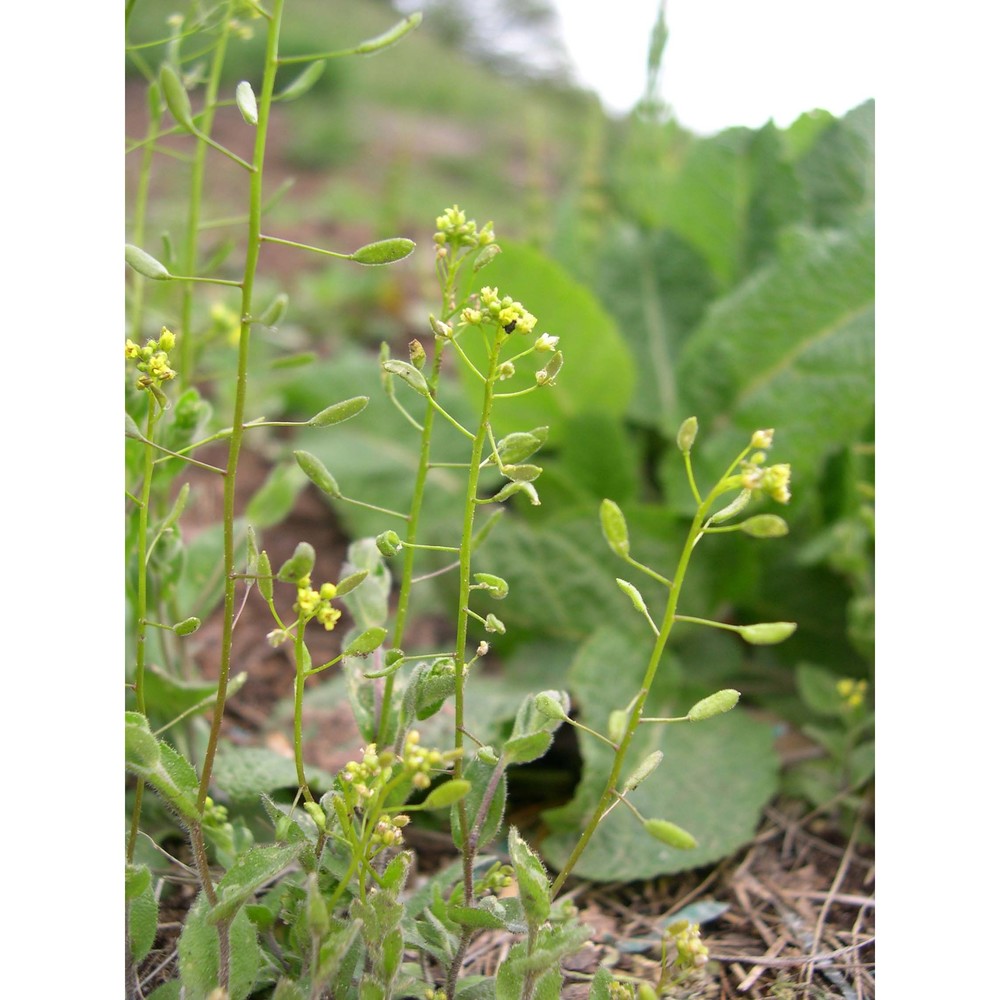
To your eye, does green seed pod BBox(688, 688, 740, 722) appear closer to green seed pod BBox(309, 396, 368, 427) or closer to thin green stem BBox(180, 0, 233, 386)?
green seed pod BBox(309, 396, 368, 427)

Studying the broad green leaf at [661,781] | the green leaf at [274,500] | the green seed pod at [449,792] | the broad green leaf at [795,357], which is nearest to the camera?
the green seed pod at [449,792]

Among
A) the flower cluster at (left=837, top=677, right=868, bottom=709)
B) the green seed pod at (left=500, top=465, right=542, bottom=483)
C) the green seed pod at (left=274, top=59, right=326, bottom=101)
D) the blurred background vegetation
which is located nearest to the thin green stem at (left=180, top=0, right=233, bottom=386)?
the blurred background vegetation

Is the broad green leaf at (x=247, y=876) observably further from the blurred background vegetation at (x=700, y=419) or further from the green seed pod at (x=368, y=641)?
the blurred background vegetation at (x=700, y=419)

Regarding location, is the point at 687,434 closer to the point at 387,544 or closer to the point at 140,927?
the point at 387,544

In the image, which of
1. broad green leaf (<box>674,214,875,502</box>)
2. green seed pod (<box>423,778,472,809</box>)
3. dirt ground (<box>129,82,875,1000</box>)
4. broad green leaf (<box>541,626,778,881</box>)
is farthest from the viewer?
broad green leaf (<box>674,214,875,502</box>)

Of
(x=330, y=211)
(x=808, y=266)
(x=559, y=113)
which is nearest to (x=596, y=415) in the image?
(x=808, y=266)

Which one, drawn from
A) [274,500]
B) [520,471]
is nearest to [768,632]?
[520,471]

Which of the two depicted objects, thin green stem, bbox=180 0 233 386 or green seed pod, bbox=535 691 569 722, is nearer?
green seed pod, bbox=535 691 569 722

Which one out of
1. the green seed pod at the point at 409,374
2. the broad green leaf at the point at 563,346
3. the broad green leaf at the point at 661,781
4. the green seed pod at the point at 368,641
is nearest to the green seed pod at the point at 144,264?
the green seed pod at the point at 409,374
